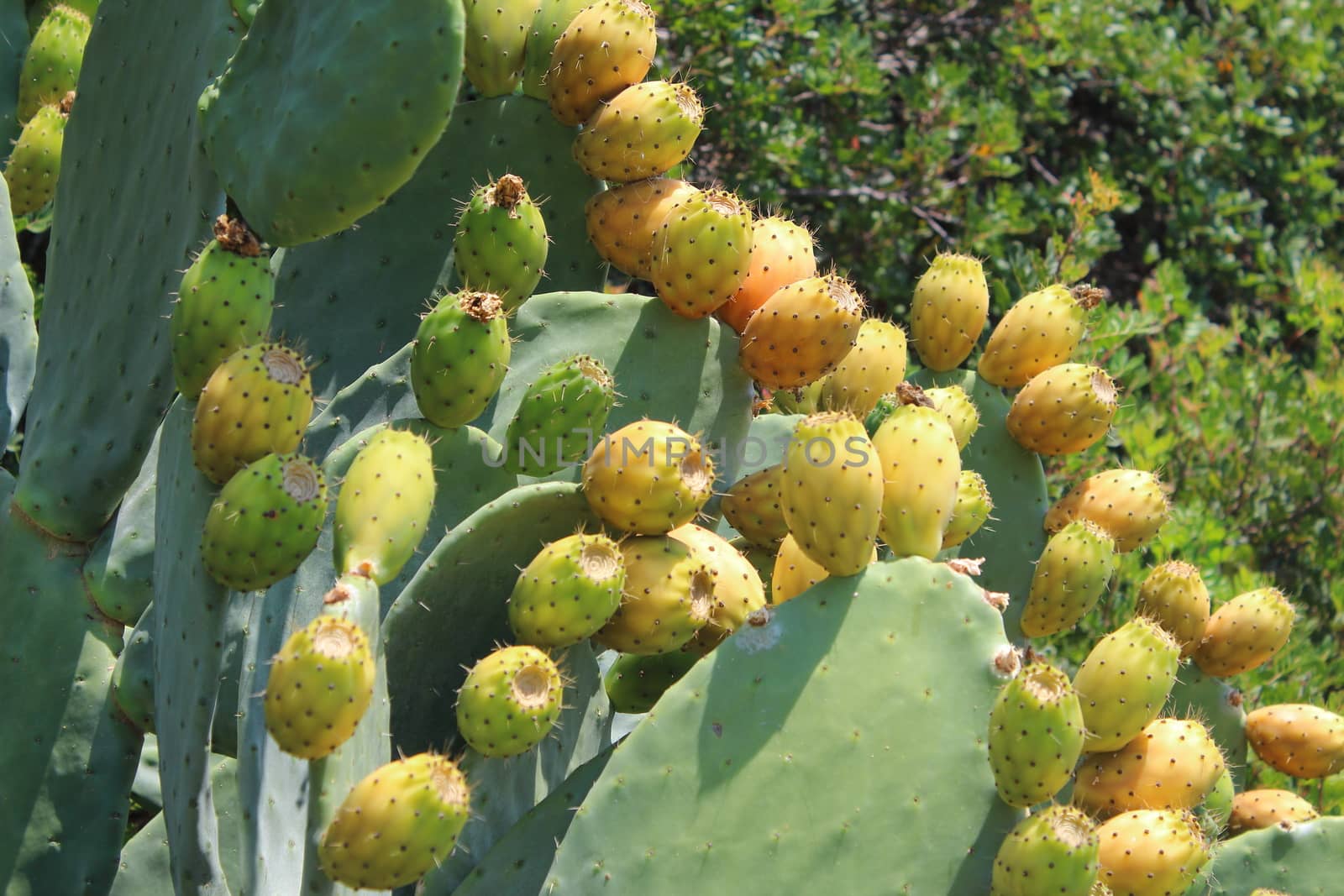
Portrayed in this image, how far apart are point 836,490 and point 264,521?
0.60m

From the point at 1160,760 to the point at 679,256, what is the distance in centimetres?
90

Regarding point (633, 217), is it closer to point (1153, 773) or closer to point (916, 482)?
point (916, 482)

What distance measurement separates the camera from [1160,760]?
5.39 ft

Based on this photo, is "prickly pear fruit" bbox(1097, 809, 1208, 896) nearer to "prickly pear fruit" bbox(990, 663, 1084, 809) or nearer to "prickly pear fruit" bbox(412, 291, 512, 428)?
"prickly pear fruit" bbox(990, 663, 1084, 809)

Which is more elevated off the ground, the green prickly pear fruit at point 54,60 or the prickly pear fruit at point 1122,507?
the green prickly pear fruit at point 54,60

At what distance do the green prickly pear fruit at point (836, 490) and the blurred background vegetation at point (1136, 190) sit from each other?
1483 mm

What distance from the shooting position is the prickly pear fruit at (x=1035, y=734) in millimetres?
1328

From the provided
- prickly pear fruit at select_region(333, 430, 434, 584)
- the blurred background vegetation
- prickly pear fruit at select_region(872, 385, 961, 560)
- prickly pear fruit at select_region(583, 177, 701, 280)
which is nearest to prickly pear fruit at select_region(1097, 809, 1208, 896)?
prickly pear fruit at select_region(872, 385, 961, 560)

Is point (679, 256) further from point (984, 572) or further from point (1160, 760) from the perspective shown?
point (1160, 760)

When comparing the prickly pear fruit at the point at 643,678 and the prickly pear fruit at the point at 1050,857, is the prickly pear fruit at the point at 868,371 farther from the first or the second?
the prickly pear fruit at the point at 1050,857

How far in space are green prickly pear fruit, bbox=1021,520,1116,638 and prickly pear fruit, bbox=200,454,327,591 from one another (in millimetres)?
→ 1104

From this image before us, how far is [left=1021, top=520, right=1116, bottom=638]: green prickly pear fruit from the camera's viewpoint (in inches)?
75.2

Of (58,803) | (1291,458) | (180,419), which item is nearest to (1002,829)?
(180,419)

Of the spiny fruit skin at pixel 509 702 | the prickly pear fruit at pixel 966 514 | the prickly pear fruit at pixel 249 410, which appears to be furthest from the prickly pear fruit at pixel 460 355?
the prickly pear fruit at pixel 966 514
